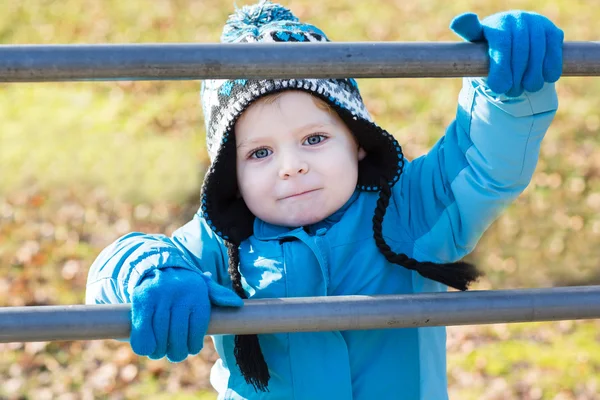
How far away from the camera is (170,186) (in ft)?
17.2

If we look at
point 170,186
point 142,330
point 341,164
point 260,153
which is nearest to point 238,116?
point 260,153

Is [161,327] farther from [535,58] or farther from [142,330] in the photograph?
[535,58]

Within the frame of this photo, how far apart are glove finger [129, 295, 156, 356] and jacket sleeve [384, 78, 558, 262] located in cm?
62

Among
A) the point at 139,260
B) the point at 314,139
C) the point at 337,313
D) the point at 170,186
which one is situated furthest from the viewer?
the point at 170,186

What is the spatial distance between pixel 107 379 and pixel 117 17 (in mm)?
4292

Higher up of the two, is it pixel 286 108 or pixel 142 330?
pixel 286 108

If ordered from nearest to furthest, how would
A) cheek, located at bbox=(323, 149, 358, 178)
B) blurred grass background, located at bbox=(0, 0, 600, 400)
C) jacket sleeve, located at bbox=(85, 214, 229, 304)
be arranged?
jacket sleeve, located at bbox=(85, 214, 229, 304)
cheek, located at bbox=(323, 149, 358, 178)
blurred grass background, located at bbox=(0, 0, 600, 400)

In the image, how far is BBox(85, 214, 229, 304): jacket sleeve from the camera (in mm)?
1626

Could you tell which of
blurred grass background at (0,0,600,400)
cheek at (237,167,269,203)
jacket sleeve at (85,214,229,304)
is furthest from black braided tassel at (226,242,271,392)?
blurred grass background at (0,0,600,400)

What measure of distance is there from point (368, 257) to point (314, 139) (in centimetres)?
26

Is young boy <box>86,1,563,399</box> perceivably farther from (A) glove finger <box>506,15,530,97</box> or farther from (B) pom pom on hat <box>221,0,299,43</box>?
(A) glove finger <box>506,15,530,97</box>

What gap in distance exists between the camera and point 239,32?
200cm

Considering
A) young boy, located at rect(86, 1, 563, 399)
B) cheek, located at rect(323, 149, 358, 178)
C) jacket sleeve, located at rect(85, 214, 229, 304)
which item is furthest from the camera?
cheek, located at rect(323, 149, 358, 178)

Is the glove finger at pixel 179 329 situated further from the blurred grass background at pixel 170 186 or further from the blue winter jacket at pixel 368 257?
the blurred grass background at pixel 170 186
